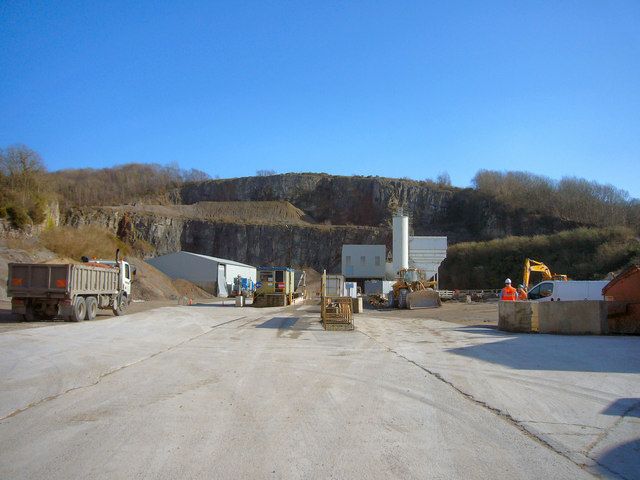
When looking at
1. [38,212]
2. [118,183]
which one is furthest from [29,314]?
[118,183]

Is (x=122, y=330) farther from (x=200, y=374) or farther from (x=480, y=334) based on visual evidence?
(x=480, y=334)

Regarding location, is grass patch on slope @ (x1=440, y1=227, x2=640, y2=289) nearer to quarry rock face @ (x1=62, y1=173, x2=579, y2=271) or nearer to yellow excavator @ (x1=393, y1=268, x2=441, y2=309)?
quarry rock face @ (x1=62, y1=173, x2=579, y2=271)

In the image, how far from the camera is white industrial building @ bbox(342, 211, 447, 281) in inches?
2306

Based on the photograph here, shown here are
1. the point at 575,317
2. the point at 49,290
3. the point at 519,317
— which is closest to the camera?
the point at 575,317

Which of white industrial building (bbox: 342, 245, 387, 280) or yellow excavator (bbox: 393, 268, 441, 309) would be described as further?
white industrial building (bbox: 342, 245, 387, 280)

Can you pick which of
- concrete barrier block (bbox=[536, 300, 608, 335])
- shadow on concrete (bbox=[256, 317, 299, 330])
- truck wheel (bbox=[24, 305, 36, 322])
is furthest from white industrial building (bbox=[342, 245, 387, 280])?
concrete barrier block (bbox=[536, 300, 608, 335])

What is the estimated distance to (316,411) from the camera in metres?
7.64

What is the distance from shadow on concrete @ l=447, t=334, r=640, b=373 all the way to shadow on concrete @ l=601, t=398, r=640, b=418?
283cm

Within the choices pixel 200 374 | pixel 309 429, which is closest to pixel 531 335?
pixel 200 374

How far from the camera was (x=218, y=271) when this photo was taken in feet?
199

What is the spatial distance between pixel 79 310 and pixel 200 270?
1520 inches

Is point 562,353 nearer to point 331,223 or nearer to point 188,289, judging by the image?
point 188,289

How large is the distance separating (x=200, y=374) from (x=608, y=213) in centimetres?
7887

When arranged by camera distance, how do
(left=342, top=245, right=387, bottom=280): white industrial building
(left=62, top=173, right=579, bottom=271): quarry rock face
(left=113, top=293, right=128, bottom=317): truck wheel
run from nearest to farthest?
(left=113, top=293, right=128, bottom=317): truck wheel → (left=342, top=245, right=387, bottom=280): white industrial building → (left=62, top=173, right=579, bottom=271): quarry rock face
